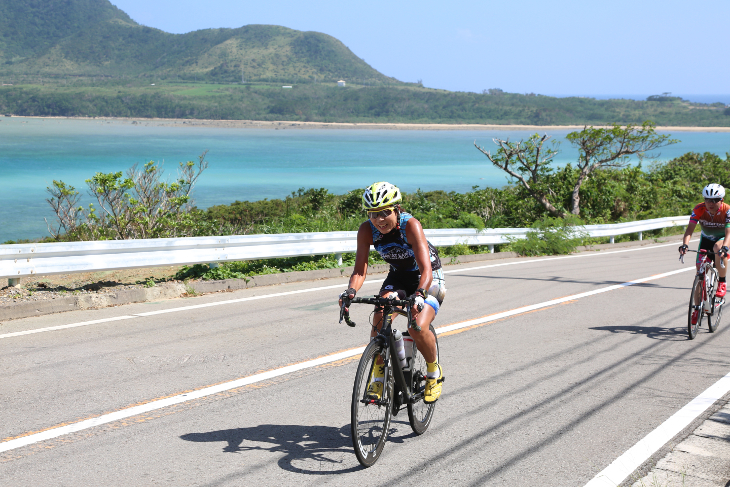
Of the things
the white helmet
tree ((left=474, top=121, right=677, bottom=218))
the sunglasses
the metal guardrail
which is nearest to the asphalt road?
the metal guardrail

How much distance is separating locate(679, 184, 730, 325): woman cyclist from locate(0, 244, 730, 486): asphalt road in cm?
90

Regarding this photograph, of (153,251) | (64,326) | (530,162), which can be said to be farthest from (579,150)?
(64,326)

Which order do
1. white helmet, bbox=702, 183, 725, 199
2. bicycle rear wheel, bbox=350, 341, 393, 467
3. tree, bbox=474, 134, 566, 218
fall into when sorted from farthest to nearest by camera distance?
1. tree, bbox=474, 134, 566, 218
2. white helmet, bbox=702, 183, 725, 199
3. bicycle rear wheel, bbox=350, 341, 393, 467

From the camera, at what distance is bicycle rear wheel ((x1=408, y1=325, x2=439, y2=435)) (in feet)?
16.6

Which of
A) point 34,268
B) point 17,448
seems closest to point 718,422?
point 17,448

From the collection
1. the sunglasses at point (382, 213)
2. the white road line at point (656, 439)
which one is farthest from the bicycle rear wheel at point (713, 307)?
the sunglasses at point (382, 213)

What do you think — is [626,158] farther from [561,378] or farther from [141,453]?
[141,453]

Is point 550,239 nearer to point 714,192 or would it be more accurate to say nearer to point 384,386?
point 714,192

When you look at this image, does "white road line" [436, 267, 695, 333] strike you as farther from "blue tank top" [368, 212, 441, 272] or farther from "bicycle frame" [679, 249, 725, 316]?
"blue tank top" [368, 212, 441, 272]

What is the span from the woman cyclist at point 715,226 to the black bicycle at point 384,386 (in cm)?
522

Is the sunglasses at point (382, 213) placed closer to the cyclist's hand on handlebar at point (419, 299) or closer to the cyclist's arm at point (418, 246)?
the cyclist's arm at point (418, 246)

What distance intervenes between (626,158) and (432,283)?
2835 centimetres

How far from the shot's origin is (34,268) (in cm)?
937

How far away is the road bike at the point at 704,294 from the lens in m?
8.65
